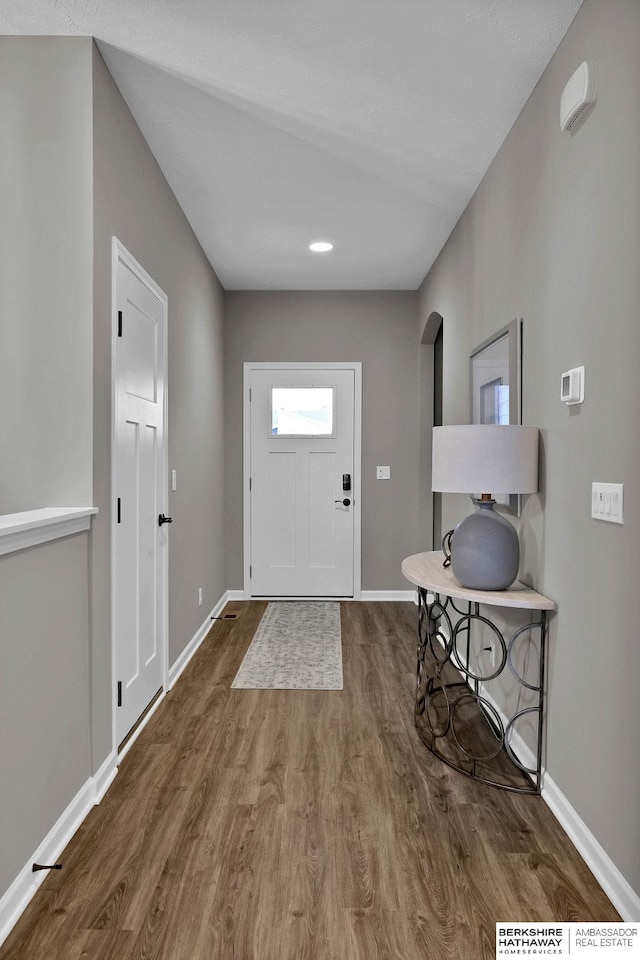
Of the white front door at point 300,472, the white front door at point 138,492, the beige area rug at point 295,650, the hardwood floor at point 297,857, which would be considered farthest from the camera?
the white front door at point 300,472

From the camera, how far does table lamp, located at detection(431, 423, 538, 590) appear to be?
7.43 feet

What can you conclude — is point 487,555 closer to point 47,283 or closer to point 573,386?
point 573,386

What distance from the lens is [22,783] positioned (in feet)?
5.46

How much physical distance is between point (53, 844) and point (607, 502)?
1.90m

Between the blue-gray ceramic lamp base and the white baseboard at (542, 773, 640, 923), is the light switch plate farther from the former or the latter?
the white baseboard at (542, 773, 640, 923)

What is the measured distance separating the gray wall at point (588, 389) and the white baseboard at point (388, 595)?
9.53 ft

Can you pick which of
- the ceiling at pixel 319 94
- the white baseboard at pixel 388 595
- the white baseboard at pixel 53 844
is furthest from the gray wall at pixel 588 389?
the white baseboard at pixel 388 595

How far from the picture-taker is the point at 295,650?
396 cm

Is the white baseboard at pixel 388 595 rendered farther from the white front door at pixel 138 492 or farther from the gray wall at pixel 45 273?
the gray wall at pixel 45 273

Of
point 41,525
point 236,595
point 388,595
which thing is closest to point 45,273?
point 41,525

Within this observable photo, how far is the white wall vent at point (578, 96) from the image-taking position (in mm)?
1852

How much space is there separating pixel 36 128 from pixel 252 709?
2.56 m

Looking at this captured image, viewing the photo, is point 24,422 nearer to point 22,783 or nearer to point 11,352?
point 11,352

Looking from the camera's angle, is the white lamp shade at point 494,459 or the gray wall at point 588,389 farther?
the white lamp shade at point 494,459
